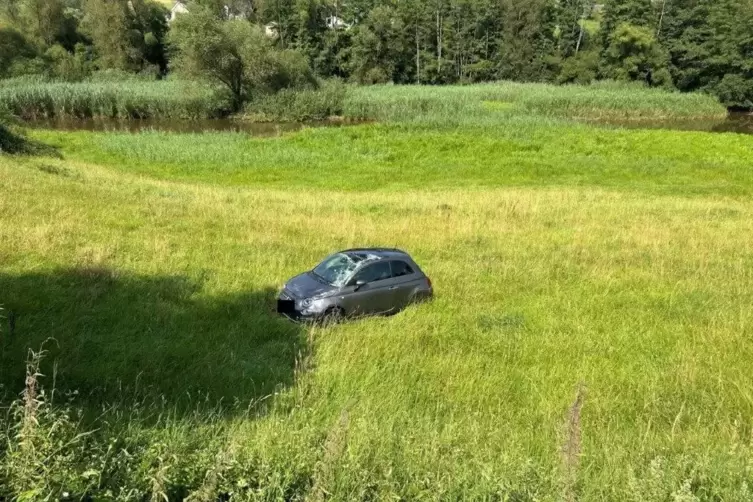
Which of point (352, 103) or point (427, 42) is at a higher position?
point (427, 42)

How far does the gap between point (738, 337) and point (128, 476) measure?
1048cm

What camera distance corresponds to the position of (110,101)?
56719 mm

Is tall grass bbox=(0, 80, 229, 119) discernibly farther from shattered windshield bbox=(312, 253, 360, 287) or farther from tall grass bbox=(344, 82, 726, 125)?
shattered windshield bbox=(312, 253, 360, 287)

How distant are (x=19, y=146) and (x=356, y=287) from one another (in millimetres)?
26464

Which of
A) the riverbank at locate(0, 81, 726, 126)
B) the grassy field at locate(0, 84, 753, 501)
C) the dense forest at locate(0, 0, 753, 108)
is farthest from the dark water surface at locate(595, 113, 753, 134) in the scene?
the grassy field at locate(0, 84, 753, 501)

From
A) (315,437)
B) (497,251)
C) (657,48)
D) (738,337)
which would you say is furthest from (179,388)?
(657,48)

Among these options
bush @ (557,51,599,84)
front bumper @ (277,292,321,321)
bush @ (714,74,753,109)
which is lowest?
front bumper @ (277,292,321,321)

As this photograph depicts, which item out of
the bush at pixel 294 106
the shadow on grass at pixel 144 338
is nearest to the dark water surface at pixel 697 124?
the bush at pixel 294 106

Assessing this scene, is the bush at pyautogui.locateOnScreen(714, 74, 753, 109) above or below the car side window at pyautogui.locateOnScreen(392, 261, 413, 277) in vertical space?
above

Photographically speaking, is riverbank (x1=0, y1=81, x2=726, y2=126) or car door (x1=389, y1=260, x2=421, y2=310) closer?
car door (x1=389, y1=260, x2=421, y2=310)

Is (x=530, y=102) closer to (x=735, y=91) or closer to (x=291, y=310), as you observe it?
(x=735, y=91)

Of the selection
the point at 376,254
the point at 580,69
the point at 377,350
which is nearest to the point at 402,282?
the point at 376,254

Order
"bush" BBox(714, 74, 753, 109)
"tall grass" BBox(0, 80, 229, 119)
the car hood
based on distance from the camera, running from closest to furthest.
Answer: the car hood, "tall grass" BBox(0, 80, 229, 119), "bush" BBox(714, 74, 753, 109)

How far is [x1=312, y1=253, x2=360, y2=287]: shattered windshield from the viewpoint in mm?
11562
